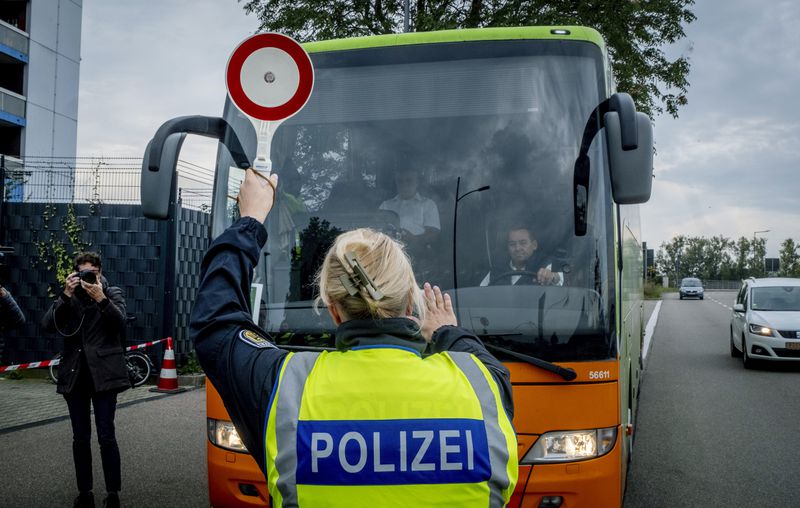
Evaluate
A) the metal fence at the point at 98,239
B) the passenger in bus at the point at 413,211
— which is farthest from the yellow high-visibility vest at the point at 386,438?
the metal fence at the point at 98,239

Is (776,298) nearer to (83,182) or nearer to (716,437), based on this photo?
(716,437)

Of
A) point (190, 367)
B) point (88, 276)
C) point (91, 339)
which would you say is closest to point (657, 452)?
point (91, 339)

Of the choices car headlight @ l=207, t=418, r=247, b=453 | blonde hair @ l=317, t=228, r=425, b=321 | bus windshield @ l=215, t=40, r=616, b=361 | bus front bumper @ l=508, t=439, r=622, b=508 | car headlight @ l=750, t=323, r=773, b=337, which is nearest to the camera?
blonde hair @ l=317, t=228, r=425, b=321

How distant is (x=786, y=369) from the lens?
47.8 feet

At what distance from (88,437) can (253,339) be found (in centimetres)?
405

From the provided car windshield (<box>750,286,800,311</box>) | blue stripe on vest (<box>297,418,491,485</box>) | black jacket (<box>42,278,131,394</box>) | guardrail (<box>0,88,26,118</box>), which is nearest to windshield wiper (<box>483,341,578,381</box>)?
blue stripe on vest (<box>297,418,491,485</box>)

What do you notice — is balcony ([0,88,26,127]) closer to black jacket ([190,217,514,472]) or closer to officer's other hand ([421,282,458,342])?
black jacket ([190,217,514,472])

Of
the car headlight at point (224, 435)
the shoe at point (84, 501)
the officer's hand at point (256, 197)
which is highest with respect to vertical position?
the officer's hand at point (256, 197)

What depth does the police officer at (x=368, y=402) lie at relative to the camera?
1.73 m

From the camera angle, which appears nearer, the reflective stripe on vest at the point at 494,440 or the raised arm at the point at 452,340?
the reflective stripe on vest at the point at 494,440

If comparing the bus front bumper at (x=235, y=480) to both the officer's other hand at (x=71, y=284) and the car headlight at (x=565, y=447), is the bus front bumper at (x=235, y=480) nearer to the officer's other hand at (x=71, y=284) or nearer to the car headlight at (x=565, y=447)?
the car headlight at (x=565, y=447)

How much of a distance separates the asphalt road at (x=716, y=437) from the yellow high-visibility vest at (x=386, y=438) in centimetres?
450

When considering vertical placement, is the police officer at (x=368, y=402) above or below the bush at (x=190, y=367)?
above

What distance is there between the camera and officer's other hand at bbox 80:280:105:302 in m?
5.58
